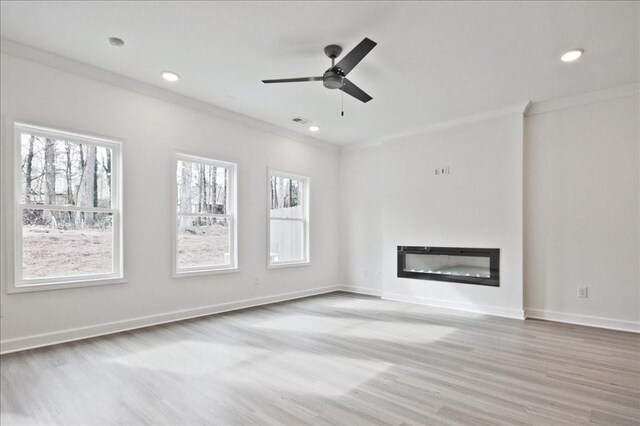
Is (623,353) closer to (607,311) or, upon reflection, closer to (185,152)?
(607,311)

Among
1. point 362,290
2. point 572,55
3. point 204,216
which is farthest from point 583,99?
point 204,216

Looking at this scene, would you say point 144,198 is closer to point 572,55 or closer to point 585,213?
point 572,55

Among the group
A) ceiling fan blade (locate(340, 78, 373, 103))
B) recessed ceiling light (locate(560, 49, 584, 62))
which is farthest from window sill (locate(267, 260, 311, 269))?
recessed ceiling light (locate(560, 49, 584, 62))

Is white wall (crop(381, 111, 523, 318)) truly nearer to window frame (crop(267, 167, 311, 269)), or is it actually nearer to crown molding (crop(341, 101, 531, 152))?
crown molding (crop(341, 101, 531, 152))

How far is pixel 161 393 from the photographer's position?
2.39 meters

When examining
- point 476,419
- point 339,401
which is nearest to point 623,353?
point 476,419

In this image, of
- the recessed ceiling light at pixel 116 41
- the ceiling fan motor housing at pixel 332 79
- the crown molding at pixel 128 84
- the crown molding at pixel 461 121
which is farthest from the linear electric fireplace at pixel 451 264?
the recessed ceiling light at pixel 116 41

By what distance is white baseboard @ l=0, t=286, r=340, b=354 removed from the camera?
321 cm

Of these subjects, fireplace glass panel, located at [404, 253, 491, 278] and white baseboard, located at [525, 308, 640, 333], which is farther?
fireplace glass panel, located at [404, 253, 491, 278]

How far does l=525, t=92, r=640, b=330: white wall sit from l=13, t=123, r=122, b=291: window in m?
5.24

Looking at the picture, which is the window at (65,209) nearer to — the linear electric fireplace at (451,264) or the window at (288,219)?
the window at (288,219)

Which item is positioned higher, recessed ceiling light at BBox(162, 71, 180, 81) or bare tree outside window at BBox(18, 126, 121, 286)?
recessed ceiling light at BBox(162, 71, 180, 81)

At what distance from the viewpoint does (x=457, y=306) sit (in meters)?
5.14

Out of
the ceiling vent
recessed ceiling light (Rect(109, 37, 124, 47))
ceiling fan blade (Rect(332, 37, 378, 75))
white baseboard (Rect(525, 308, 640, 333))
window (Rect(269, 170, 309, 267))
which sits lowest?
white baseboard (Rect(525, 308, 640, 333))
